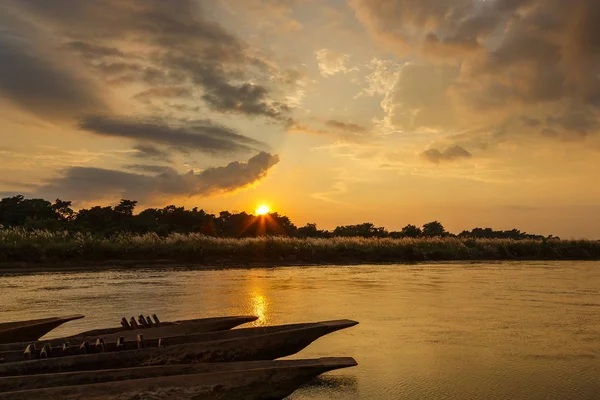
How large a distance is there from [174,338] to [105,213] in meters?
59.6

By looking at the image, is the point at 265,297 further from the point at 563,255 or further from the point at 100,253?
the point at 563,255

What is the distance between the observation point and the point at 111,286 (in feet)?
64.7

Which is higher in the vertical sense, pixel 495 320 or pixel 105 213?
pixel 105 213

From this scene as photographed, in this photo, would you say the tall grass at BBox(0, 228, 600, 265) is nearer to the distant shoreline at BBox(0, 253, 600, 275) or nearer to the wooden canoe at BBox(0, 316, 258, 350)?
the distant shoreline at BBox(0, 253, 600, 275)

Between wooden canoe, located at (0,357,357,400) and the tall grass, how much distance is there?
2878 centimetres

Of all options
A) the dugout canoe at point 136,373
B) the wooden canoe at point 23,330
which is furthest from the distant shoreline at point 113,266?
the dugout canoe at point 136,373

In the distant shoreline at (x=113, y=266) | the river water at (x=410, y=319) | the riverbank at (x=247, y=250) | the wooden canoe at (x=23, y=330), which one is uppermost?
the riverbank at (x=247, y=250)

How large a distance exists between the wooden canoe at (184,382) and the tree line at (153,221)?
46.9 m

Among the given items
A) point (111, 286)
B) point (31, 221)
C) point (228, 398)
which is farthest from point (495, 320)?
point (31, 221)

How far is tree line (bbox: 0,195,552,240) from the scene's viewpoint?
178 feet

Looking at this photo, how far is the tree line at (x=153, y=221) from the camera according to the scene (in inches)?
2141

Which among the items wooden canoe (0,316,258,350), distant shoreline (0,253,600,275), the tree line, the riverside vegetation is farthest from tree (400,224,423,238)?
wooden canoe (0,316,258,350)

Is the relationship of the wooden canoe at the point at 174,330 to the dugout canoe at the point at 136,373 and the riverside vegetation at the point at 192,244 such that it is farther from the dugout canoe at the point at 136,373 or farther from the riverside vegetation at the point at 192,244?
the riverside vegetation at the point at 192,244

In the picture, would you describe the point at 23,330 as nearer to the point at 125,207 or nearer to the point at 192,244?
the point at 192,244
